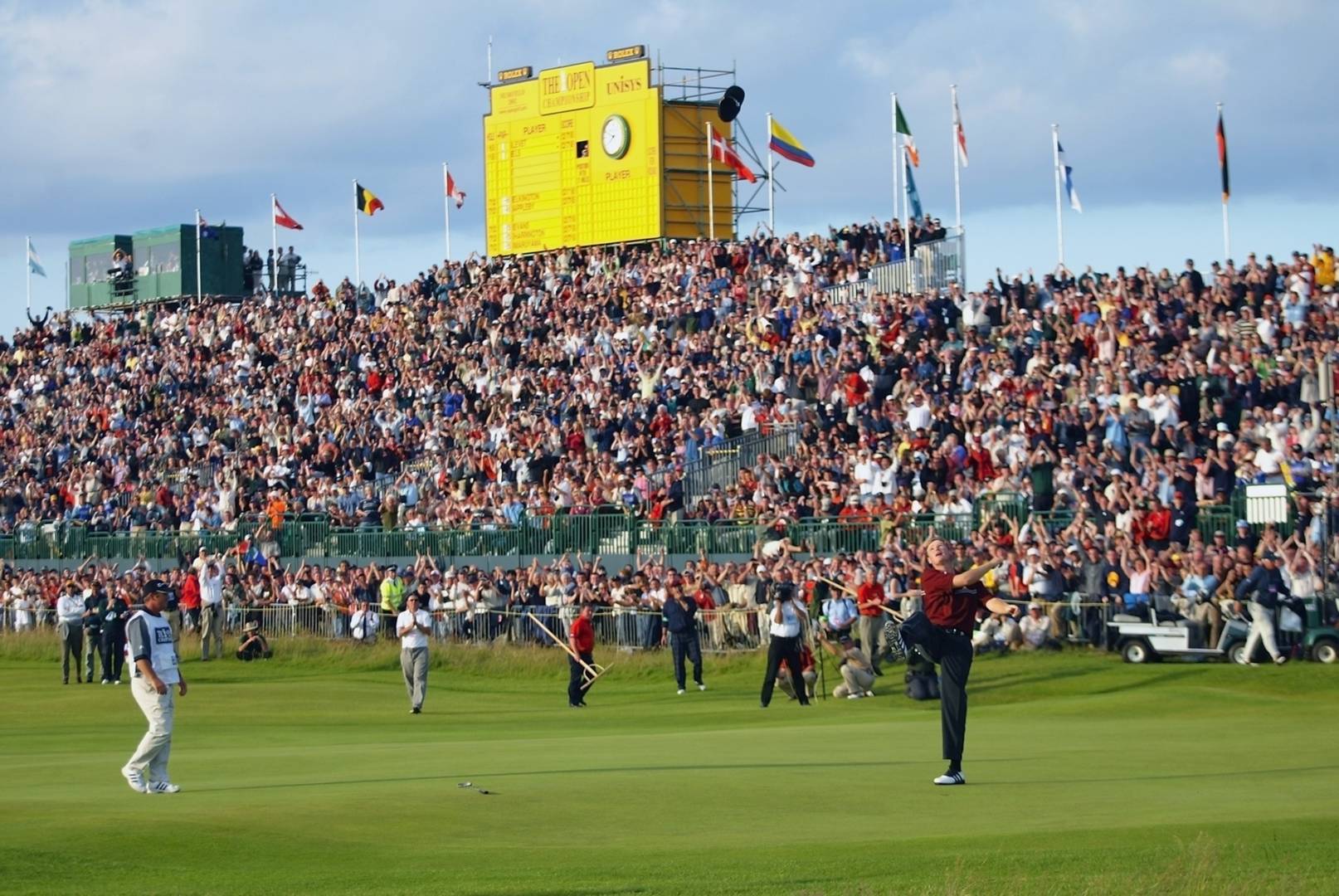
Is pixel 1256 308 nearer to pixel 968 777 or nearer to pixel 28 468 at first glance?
pixel 968 777

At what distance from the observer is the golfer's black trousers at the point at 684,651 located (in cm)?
3095

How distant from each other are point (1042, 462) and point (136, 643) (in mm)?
19523

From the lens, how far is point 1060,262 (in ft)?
132

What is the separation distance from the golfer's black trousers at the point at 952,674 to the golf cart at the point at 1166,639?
44.9 feet

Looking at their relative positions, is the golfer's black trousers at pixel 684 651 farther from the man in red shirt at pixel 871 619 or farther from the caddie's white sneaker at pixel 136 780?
the caddie's white sneaker at pixel 136 780

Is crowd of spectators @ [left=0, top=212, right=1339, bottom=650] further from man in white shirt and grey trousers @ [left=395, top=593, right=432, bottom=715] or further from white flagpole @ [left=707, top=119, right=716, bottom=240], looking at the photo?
man in white shirt and grey trousers @ [left=395, top=593, right=432, bottom=715]

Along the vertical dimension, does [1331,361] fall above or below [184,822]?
above

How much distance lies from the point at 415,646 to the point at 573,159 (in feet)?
98.2

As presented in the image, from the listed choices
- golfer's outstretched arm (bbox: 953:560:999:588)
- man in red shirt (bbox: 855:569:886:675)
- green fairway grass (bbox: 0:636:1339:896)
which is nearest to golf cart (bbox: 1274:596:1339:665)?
green fairway grass (bbox: 0:636:1339:896)

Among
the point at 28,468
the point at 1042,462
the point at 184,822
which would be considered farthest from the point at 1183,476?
the point at 28,468

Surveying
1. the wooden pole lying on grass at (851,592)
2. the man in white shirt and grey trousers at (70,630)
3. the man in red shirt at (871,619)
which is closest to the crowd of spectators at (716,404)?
the wooden pole lying on grass at (851,592)

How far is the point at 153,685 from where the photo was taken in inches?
645

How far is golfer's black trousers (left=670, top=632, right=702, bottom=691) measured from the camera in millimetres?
30953

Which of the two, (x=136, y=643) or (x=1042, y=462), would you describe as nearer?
(x=136, y=643)
